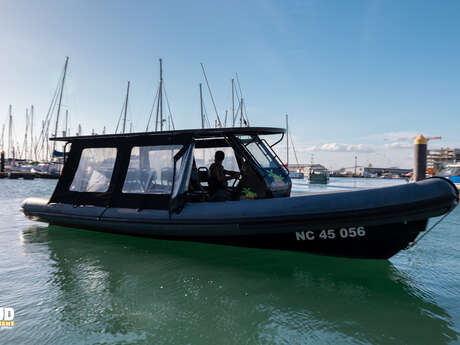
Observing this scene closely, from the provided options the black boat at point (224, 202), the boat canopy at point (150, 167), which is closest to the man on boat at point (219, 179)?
the black boat at point (224, 202)

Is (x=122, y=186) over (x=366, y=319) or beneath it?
over

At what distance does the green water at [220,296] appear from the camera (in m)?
3.03

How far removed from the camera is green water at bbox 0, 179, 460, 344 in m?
3.03

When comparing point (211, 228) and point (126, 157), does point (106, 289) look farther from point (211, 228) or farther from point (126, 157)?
point (126, 157)

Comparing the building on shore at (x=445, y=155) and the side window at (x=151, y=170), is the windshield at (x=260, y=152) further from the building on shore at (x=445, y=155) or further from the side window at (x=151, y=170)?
the building on shore at (x=445, y=155)

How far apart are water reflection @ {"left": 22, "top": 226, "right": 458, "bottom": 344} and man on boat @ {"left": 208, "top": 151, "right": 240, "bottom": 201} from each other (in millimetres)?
1005

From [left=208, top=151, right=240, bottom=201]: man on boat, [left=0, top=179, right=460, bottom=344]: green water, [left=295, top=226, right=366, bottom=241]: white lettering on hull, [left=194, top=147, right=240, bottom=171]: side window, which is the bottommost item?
[left=0, top=179, right=460, bottom=344]: green water

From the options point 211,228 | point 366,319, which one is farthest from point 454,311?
point 211,228

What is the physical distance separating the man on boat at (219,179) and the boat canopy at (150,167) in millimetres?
276

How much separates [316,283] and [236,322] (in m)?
1.58

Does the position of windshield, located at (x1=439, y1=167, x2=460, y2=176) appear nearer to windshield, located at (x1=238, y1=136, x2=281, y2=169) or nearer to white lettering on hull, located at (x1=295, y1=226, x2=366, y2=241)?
windshield, located at (x1=238, y1=136, x2=281, y2=169)

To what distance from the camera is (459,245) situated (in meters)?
6.81

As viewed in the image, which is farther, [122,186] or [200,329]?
[122,186]

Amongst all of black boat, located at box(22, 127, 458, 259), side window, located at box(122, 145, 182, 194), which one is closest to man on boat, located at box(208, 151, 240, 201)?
black boat, located at box(22, 127, 458, 259)
